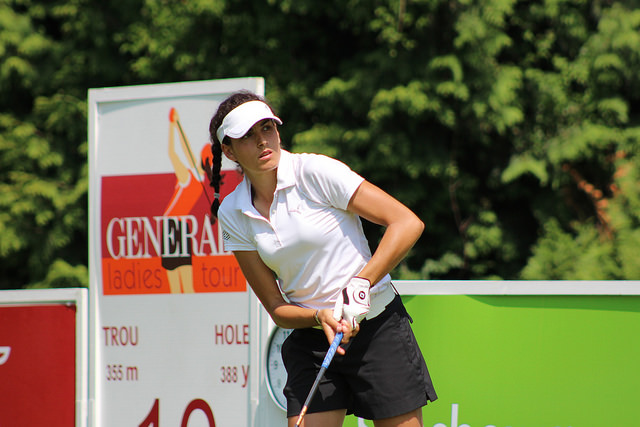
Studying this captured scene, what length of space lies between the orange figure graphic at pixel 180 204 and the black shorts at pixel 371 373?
1355 millimetres

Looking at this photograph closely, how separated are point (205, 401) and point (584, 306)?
5.63 ft

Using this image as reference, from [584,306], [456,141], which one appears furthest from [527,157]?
[584,306]

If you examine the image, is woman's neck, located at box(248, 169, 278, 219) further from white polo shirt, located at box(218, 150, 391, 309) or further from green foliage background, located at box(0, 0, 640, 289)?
green foliage background, located at box(0, 0, 640, 289)

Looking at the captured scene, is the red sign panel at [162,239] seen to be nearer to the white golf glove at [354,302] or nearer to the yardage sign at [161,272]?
the yardage sign at [161,272]

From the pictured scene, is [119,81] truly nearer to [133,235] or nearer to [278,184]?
[133,235]

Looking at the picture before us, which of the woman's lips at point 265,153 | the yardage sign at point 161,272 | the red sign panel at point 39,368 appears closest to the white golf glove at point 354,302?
the woman's lips at point 265,153

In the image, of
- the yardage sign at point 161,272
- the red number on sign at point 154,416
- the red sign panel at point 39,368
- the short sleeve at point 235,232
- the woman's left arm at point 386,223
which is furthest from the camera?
the red sign panel at point 39,368

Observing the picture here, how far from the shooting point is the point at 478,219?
23.6 feet

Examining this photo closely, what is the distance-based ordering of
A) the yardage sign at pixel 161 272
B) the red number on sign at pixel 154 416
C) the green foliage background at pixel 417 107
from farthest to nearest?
the green foliage background at pixel 417 107 < the red number on sign at pixel 154 416 < the yardage sign at pixel 161 272

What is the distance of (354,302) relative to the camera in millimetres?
2412

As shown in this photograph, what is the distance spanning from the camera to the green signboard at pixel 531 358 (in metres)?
3.25

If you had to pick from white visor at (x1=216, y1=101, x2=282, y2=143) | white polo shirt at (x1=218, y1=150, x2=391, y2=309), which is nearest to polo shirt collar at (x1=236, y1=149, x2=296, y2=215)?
white polo shirt at (x1=218, y1=150, x2=391, y2=309)

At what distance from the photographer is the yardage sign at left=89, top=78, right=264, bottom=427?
12.7ft

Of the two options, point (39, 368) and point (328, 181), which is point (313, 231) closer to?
point (328, 181)
